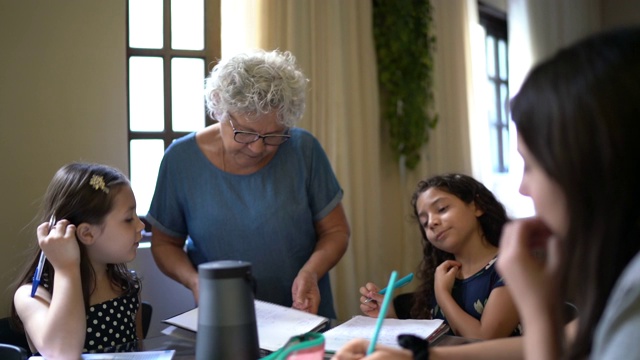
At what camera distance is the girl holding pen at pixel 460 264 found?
186 centimetres

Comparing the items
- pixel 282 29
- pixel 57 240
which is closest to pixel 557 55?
pixel 57 240

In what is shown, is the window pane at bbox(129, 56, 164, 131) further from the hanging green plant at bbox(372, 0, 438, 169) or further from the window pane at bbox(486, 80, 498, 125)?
the window pane at bbox(486, 80, 498, 125)

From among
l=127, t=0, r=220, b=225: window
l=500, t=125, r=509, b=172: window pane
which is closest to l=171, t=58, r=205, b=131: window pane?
l=127, t=0, r=220, b=225: window

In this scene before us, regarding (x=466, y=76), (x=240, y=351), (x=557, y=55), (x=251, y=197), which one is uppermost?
(x=466, y=76)

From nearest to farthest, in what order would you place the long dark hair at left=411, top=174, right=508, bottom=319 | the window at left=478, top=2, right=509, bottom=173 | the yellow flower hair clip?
the yellow flower hair clip < the long dark hair at left=411, top=174, right=508, bottom=319 < the window at left=478, top=2, right=509, bottom=173

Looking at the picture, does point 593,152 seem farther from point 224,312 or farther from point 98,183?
point 98,183

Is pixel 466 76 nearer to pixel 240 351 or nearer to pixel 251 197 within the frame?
pixel 251 197

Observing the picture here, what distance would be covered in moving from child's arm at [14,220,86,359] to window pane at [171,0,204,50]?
1480 millimetres

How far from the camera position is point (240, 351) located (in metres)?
1.28

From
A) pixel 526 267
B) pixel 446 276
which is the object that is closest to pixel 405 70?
pixel 446 276

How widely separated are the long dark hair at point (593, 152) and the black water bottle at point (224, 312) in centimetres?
63

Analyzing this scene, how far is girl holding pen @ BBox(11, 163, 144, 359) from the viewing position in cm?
168

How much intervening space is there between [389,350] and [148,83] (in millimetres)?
2174

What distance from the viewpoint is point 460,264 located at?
2127mm
